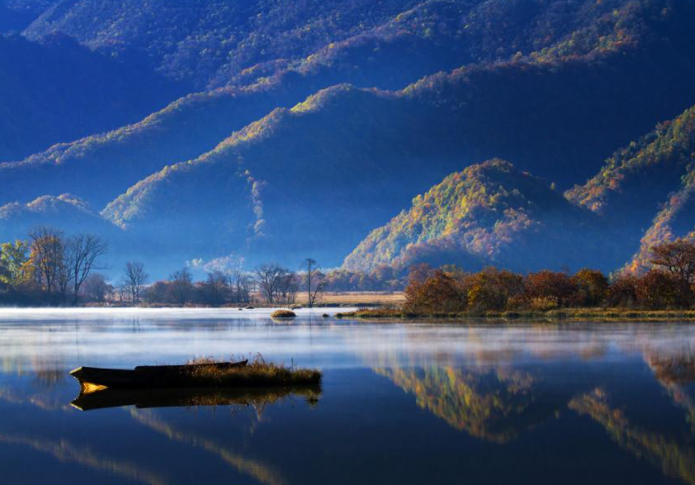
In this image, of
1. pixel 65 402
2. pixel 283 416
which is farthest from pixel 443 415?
pixel 65 402

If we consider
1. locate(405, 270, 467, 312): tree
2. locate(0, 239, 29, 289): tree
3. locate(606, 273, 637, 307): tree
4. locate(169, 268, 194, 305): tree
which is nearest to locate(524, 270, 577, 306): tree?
locate(606, 273, 637, 307): tree

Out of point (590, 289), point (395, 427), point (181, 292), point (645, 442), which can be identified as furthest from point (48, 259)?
point (645, 442)

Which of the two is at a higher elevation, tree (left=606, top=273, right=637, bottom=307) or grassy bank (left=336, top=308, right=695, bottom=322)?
tree (left=606, top=273, right=637, bottom=307)

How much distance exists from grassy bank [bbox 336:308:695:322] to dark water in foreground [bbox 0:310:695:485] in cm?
4174

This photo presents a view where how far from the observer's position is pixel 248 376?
34.9 metres

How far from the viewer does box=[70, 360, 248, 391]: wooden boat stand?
3316 cm

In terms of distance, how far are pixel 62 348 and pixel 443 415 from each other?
32.8 meters

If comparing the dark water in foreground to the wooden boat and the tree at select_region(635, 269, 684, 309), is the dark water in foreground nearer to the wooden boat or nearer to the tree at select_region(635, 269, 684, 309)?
the wooden boat

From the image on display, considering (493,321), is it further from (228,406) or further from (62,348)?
(228,406)

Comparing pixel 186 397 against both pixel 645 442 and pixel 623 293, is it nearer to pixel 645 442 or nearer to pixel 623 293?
pixel 645 442

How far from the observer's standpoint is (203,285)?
7219 inches

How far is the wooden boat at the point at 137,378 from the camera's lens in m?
33.2

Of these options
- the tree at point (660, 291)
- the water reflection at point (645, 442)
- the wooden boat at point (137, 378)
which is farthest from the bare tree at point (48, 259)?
the water reflection at point (645, 442)

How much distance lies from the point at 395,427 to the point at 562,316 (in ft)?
229
